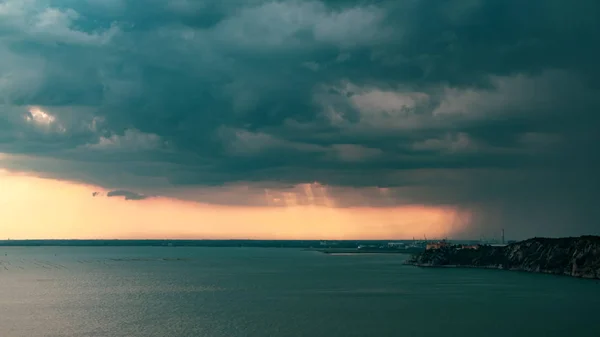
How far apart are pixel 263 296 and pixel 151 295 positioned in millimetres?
29678

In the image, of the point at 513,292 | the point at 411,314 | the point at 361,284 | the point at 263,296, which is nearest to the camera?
the point at 411,314

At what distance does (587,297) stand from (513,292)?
66.4 ft

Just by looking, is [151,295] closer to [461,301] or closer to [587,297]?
[461,301]

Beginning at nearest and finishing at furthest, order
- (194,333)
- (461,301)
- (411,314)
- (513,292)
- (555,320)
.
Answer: (194,333), (555,320), (411,314), (461,301), (513,292)

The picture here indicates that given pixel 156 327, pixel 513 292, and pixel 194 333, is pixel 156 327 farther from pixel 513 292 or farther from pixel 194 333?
pixel 513 292

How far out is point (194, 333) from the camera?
336 ft

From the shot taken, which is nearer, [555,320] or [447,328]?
[447,328]

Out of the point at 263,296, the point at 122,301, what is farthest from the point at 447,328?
the point at 122,301

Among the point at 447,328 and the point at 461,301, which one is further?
the point at 461,301

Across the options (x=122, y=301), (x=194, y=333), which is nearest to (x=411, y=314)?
(x=194, y=333)

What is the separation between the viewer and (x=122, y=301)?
5876 inches

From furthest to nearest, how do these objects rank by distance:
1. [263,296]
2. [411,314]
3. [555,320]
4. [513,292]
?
[513,292], [263,296], [411,314], [555,320]

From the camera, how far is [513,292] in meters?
170

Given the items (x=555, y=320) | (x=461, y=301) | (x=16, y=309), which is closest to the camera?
(x=555, y=320)
